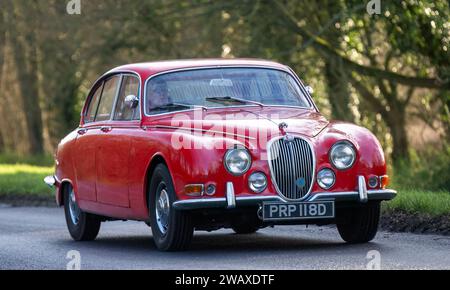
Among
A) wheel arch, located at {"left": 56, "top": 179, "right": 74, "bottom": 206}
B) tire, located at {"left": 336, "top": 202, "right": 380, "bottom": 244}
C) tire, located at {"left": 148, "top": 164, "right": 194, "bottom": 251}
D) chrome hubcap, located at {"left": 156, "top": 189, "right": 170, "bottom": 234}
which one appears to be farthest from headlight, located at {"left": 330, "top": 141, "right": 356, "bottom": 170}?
wheel arch, located at {"left": 56, "top": 179, "right": 74, "bottom": 206}

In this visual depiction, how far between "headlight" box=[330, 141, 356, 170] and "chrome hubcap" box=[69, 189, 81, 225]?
3.62m

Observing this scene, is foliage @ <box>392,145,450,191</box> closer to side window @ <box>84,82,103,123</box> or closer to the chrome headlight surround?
side window @ <box>84,82,103,123</box>

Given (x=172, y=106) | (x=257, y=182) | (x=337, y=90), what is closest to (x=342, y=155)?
(x=257, y=182)

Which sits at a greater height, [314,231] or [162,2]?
[162,2]

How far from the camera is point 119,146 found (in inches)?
457

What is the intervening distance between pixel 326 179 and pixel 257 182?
0.61 metres

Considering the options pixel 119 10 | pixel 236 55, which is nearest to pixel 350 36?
pixel 236 55

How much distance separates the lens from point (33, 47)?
3422 cm

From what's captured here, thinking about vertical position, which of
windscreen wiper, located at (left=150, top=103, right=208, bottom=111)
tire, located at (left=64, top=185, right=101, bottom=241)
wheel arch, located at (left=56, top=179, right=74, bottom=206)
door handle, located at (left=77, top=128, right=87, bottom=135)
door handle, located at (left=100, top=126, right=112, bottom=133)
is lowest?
tire, located at (left=64, top=185, right=101, bottom=241)

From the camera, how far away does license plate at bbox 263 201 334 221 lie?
10.1 m

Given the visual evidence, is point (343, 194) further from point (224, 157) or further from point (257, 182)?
point (224, 157)

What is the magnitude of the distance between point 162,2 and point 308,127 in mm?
13419
